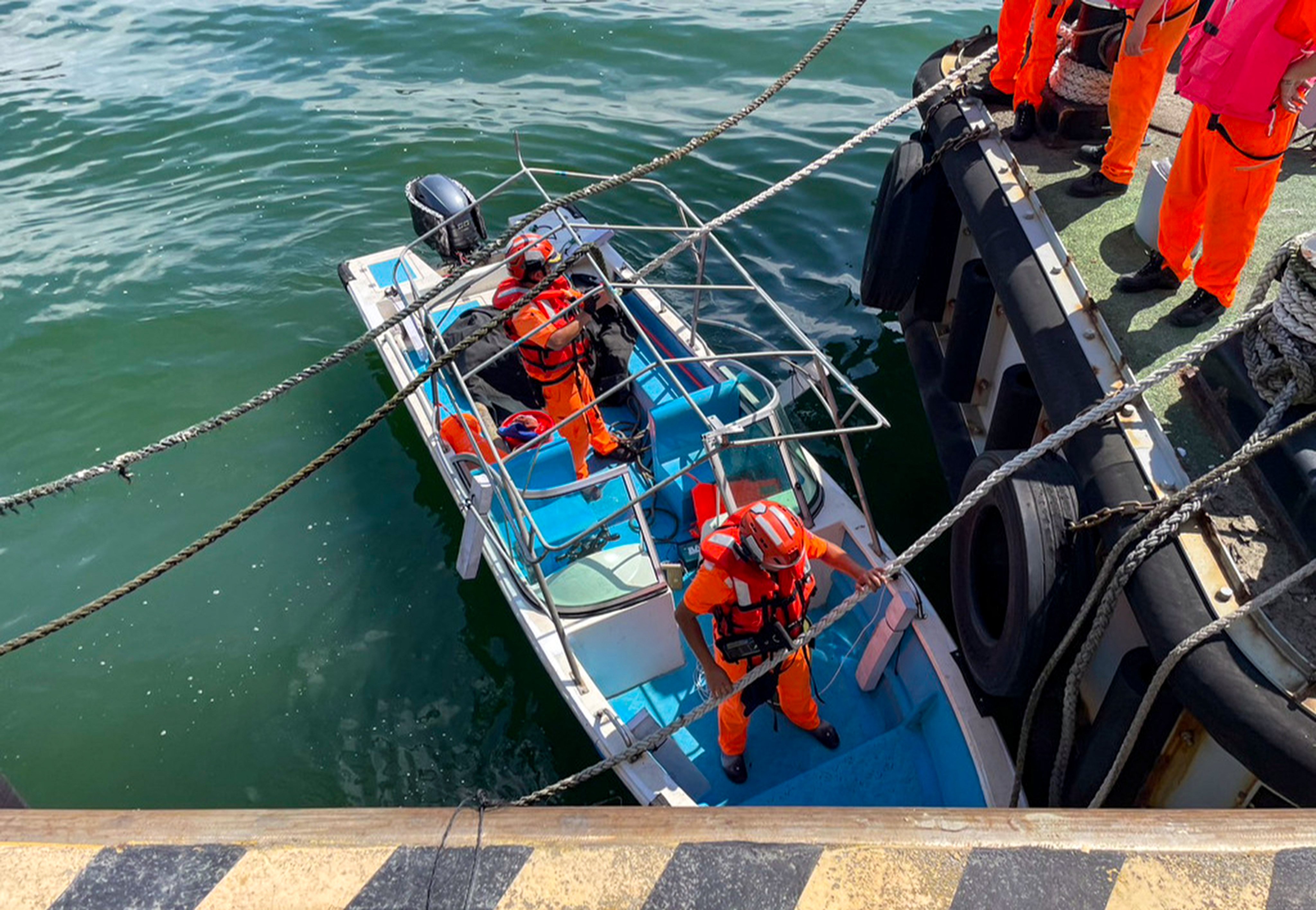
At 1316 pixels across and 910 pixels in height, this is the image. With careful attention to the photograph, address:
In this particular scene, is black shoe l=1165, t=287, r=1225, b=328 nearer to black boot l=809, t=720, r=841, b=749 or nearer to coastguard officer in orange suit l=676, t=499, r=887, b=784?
coastguard officer in orange suit l=676, t=499, r=887, b=784

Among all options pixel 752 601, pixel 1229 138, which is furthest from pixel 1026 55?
pixel 752 601

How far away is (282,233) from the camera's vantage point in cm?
873

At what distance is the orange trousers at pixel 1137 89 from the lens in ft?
13.7

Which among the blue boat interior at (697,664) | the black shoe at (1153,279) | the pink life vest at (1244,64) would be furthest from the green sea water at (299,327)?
the pink life vest at (1244,64)

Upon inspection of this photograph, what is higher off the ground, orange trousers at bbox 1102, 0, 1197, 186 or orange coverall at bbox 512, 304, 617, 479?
orange trousers at bbox 1102, 0, 1197, 186

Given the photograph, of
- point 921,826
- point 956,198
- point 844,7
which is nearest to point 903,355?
point 956,198

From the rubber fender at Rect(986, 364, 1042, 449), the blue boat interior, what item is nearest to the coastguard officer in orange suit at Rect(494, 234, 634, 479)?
the blue boat interior

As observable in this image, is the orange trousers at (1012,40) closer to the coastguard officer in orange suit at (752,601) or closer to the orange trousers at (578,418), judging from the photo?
the orange trousers at (578,418)

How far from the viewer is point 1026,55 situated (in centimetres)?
552

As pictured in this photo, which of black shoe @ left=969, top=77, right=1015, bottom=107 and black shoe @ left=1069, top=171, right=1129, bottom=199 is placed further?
black shoe @ left=969, top=77, right=1015, bottom=107

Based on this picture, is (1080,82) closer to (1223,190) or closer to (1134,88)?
(1134,88)

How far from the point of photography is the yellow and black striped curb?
155 centimetres

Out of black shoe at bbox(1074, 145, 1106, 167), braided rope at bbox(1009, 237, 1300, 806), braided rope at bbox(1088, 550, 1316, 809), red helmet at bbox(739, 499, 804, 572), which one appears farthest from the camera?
black shoe at bbox(1074, 145, 1106, 167)

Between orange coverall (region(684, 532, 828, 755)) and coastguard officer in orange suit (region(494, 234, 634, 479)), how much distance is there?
176 cm
